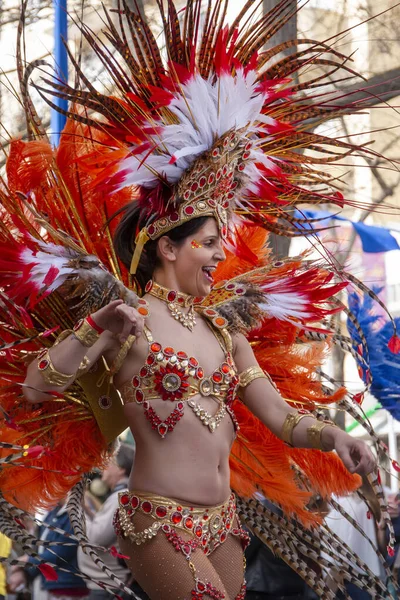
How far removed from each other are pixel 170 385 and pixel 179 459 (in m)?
0.23

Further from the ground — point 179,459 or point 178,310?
point 178,310

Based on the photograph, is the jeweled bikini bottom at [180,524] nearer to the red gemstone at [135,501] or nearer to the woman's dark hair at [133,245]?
the red gemstone at [135,501]

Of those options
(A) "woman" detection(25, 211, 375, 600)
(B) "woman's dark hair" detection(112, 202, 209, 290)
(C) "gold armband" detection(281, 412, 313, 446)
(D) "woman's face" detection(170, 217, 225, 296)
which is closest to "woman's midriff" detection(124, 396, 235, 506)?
(A) "woman" detection(25, 211, 375, 600)

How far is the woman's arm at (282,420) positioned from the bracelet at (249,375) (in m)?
0.01

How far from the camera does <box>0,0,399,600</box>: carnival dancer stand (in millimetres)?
2781

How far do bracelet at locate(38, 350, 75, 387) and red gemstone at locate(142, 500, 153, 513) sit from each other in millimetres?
450

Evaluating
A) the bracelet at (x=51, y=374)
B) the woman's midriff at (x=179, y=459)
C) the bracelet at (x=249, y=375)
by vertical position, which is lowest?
the woman's midriff at (x=179, y=459)

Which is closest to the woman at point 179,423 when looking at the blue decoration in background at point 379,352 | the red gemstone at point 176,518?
the red gemstone at point 176,518

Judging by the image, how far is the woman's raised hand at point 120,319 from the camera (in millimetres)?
2584

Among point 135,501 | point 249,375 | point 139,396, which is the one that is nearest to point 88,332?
point 139,396

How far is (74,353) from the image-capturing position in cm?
266

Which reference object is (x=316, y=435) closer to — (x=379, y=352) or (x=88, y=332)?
(x=88, y=332)

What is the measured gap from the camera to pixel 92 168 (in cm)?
313

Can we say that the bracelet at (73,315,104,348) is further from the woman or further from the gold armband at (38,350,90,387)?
the gold armband at (38,350,90,387)
